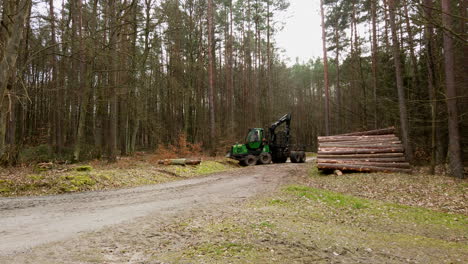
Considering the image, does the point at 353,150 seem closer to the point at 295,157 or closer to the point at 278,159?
the point at 295,157

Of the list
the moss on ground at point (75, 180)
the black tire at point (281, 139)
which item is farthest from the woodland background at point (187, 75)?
the black tire at point (281, 139)

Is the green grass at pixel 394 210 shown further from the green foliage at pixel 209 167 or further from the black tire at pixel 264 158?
the black tire at pixel 264 158

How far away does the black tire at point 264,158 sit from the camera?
1969cm

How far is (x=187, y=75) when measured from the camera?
81.6 feet

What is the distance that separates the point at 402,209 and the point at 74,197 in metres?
9.17

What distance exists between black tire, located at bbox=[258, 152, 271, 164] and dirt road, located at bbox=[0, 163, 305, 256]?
390 inches

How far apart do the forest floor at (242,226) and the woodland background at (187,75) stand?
333 cm

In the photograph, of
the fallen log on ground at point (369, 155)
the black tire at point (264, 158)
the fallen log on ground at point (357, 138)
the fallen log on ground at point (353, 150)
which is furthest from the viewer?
the black tire at point (264, 158)

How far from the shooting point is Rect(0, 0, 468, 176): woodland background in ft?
33.2

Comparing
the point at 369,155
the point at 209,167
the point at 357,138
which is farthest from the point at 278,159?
the point at 369,155

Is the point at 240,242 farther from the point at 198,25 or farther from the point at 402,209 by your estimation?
the point at 198,25

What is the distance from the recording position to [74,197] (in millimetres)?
7871

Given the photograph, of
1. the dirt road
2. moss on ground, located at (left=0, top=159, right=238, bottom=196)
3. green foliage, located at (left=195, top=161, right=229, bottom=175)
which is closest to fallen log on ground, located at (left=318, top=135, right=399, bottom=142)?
green foliage, located at (left=195, top=161, right=229, bottom=175)

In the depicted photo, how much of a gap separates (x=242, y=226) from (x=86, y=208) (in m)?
4.17
